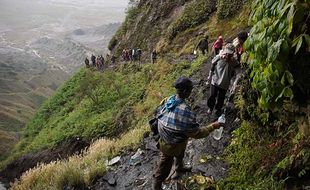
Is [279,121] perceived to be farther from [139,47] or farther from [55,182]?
[139,47]

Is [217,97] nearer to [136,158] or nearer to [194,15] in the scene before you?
[136,158]

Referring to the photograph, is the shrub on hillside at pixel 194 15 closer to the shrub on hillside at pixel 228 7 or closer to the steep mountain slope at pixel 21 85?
the shrub on hillside at pixel 228 7

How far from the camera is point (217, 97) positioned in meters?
9.18

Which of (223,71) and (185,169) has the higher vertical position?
(223,71)

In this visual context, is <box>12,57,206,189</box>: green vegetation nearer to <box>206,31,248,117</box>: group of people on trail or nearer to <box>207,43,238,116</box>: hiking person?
<box>206,31,248,117</box>: group of people on trail

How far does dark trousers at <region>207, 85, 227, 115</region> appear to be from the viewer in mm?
9039

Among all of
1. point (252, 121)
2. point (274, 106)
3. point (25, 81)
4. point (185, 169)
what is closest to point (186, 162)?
point (185, 169)

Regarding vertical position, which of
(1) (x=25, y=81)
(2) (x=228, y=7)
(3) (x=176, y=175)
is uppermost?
(2) (x=228, y=7)

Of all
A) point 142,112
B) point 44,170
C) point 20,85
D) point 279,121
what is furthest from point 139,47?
point 20,85

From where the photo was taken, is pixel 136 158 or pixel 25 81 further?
pixel 25 81

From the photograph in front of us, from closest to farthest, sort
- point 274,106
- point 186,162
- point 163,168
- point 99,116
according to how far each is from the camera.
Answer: point 274,106 < point 163,168 < point 186,162 < point 99,116

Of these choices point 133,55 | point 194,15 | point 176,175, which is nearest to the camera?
point 176,175

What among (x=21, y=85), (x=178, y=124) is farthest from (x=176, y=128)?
(x=21, y=85)

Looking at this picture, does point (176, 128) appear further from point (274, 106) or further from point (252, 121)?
point (252, 121)
